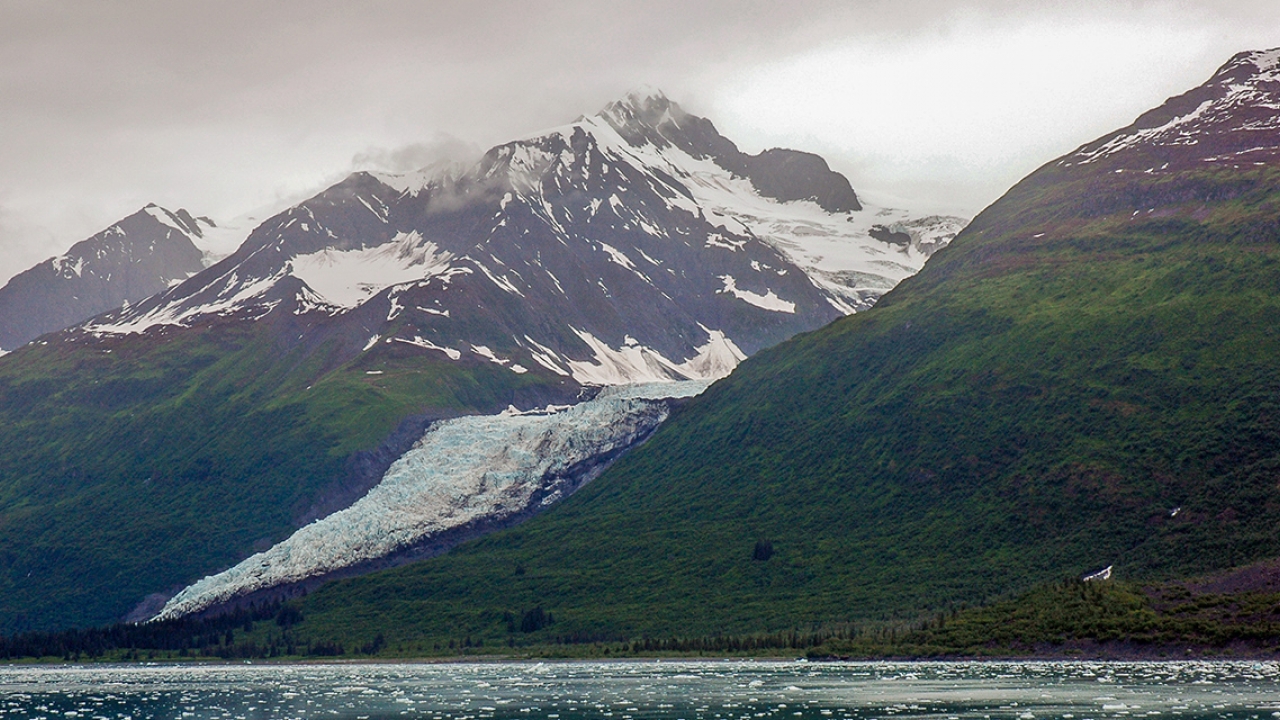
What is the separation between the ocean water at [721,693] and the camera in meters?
112

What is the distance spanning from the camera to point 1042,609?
19250 centimetres

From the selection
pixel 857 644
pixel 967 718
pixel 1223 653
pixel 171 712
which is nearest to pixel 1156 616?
pixel 1223 653

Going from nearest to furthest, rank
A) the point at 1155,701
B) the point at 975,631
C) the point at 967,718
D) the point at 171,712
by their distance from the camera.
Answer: the point at 967,718 < the point at 1155,701 < the point at 171,712 < the point at 975,631

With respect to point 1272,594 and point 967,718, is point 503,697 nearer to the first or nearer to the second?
point 967,718

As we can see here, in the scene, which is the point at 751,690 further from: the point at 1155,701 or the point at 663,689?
the point at 1155,701

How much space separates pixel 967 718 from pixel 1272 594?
91.5 m

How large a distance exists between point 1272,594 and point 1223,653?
53.1 feet

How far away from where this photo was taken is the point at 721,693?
137m

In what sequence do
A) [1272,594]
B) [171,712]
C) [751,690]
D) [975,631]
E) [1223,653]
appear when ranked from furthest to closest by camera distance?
[975,631], [1272,594], [1223,653], [751,690], [171,712]

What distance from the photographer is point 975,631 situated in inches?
7549

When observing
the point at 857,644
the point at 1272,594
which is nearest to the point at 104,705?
the point at 857,644

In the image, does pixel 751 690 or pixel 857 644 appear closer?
pixel 751 690

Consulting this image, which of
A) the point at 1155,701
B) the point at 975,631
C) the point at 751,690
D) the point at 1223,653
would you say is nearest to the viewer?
the point at 1155,701

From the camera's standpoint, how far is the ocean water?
11231 cm
